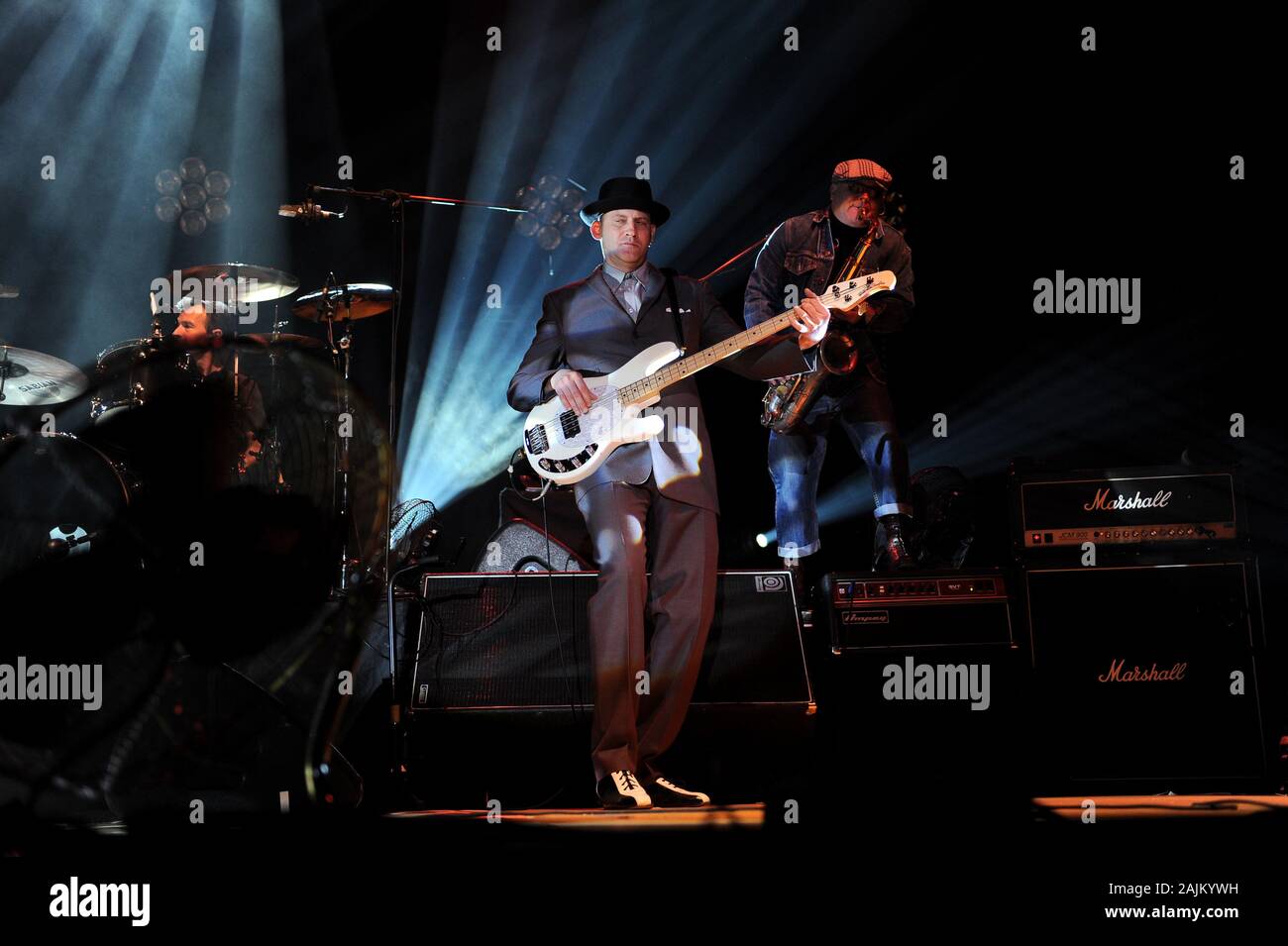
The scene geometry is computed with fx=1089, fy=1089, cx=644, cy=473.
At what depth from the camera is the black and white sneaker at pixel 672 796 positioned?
3465mm

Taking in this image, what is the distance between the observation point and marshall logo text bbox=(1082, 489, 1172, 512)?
4.21 m

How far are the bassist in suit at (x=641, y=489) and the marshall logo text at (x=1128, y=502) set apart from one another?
1.29 meters

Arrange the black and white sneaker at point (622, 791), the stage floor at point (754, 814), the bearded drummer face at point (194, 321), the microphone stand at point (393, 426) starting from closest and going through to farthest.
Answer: the stage floor at point (754, 814)
the black and white sneaker at point (622, 791)
the microphone stand at point (393, 426)
the bearded drummer face at point (194, 321)

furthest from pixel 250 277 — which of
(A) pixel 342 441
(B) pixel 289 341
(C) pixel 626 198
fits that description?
(C) pixel 626 198

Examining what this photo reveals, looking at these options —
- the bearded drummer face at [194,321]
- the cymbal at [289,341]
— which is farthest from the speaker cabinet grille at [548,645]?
the bearded drummer face at [194,321]

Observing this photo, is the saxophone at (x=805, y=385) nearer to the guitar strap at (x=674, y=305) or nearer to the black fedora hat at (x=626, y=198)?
the guitar strap at (x=674, y=305)

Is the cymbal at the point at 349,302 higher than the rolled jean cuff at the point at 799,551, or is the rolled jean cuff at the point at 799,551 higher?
the cymbal at the point at 349,302

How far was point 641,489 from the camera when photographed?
12.9 feet

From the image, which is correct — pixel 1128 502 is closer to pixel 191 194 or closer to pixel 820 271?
pixel 820 271

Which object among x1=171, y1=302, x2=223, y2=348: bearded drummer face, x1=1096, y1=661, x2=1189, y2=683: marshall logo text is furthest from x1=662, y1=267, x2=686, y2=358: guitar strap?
x1=171, y1=302, x2=223, y2=348: bearded drummer face

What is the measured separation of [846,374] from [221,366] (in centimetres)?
300

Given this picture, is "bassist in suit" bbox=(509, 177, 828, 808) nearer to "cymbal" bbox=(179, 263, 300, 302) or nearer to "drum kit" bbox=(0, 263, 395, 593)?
"drum kit" bbox=(0, 263, 395, 593)

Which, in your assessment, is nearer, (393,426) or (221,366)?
(393,426)

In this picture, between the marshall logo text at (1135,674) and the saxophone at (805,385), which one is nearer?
the marshall logo text at (1135,674)
